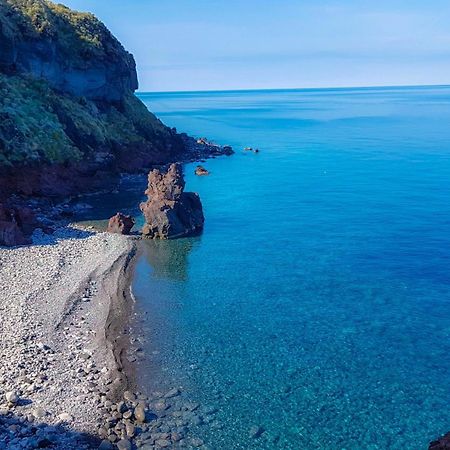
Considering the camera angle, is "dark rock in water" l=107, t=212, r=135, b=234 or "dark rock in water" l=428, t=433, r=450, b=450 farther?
"dark rock in water" l=107, t=212, r=135, b=234

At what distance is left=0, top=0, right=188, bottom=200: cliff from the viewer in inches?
2589

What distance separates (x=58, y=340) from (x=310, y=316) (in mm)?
17725

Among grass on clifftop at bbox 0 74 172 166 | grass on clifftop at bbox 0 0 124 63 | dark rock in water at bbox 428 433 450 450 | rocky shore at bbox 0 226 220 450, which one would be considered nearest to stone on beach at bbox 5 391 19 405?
rocky shore at bbox 0 226 220 450

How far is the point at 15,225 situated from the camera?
4806cm

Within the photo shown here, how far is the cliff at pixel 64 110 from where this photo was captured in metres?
65.8

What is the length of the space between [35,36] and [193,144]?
49.4 m

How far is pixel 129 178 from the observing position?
8262cm

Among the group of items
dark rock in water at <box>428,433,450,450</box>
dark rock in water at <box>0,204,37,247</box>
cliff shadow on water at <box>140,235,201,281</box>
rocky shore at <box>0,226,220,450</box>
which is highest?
dark rock in water at <box>428,433,450,450</box>

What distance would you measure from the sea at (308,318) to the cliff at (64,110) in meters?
21.2

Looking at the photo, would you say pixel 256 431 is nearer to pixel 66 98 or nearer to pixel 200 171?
pixel 200 171

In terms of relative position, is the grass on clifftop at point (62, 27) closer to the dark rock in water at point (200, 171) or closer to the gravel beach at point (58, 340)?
the dark rock in water at point (200, 171)

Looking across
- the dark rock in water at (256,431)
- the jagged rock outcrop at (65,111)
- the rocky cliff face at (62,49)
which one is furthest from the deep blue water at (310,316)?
the rocky cliff face at (62,49)

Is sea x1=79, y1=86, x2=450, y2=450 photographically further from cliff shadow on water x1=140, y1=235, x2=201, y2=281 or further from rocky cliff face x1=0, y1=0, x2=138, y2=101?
rocky cliff face x1=0, y1=0, x2=138, y2=101

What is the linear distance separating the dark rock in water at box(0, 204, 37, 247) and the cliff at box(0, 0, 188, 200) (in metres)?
8.76
